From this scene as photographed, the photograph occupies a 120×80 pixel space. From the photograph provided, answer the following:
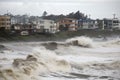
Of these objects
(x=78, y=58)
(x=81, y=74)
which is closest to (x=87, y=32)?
(x=78, y=58)

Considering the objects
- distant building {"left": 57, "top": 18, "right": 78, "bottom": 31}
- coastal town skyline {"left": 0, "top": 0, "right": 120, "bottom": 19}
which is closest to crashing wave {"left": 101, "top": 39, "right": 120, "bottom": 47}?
coastal town skyline {"left": 0, "top": 0, "right": 120, "bottom": 19}

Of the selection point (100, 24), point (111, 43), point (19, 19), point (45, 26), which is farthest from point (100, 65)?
point (19, 19)

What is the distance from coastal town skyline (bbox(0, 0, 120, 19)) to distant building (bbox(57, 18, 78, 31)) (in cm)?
10

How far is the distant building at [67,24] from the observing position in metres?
3.44

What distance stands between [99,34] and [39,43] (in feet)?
2.82

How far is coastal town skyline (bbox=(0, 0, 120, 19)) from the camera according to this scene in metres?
3.30

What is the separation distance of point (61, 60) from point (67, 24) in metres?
0.45

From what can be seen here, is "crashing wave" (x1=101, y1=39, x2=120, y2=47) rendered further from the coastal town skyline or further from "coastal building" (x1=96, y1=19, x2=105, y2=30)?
the coastal town skyline

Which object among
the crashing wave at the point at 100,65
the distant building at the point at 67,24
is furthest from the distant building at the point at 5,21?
the crashing wave at the point at 100,65

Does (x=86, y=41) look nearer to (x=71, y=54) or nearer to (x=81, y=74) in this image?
(x=71, y=54)

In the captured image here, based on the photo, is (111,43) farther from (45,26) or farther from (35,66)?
(35,66)

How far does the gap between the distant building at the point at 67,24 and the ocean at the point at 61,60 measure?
0.14 metres

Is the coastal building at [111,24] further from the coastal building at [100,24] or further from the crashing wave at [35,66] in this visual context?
the crashing wave at [35,66]

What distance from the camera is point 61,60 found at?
3289 millimetres
